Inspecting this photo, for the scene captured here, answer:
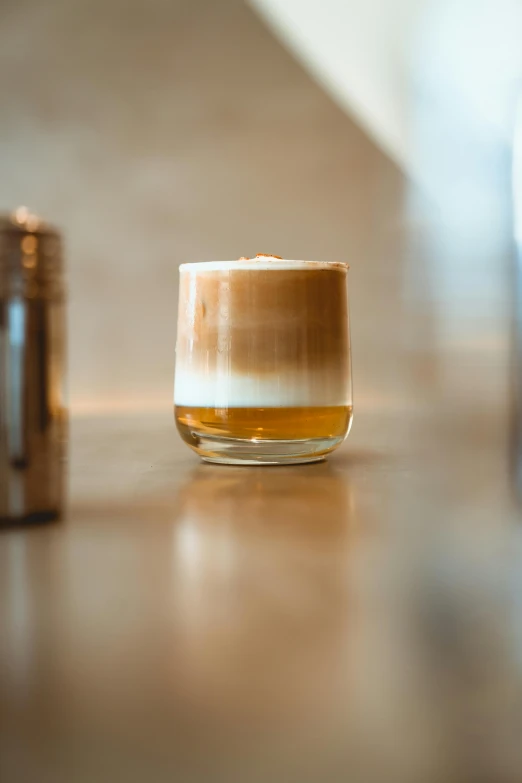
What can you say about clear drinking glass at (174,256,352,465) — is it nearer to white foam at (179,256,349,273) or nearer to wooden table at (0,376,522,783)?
white foam at (179,256,349,273)

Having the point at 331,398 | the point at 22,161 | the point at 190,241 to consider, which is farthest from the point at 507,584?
the point at 22,161

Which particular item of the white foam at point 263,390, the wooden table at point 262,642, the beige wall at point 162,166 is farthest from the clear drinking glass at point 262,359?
the beige wall at point 162,166

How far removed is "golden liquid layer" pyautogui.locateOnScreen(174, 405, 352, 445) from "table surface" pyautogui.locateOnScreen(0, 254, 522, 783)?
5 cm

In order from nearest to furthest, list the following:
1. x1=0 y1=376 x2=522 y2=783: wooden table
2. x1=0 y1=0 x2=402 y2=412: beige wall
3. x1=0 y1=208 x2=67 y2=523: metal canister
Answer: x1=0 y1=376 x2=522 y2=783: wooden table
x1=0 y1=208 x2=67 y2=523: metal canister
x1=0 y1=0 x2=402 y2=412: beige wall

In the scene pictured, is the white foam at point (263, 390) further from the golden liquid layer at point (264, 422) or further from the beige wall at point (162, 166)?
the beige wall at point (162, 166)

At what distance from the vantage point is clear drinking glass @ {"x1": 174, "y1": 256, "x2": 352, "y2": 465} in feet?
1.70

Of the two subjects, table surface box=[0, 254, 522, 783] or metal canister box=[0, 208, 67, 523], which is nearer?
table surface box=[0, 254, 522, 783]

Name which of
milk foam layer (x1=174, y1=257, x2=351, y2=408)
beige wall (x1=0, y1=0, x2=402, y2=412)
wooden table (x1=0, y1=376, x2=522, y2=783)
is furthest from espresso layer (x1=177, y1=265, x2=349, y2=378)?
beige wall (x1=0, y1=0, x2=402, y2=412)

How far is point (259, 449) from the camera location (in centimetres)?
53

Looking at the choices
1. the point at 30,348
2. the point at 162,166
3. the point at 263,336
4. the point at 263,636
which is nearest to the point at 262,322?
the point at 263,336

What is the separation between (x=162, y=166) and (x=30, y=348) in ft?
2.68

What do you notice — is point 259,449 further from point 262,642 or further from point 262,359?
point 262,642

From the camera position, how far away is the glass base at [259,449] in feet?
1.73

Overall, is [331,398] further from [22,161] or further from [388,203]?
[22,161]
